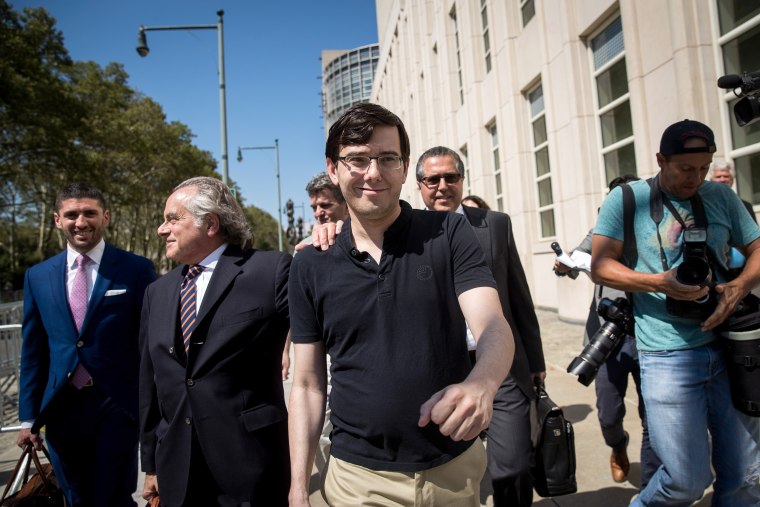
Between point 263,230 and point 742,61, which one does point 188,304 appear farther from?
point 263,230

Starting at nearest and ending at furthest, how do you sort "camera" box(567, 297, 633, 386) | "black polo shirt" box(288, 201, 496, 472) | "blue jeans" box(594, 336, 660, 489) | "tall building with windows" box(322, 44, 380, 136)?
"black polo shirt" box(288, 201, 496, 472) → "camera" box(567, 297, 633, 386) → "blue jeans" box(594, 336, 660, 489) → "tall building with windows" box(322, 44, 380, 136)

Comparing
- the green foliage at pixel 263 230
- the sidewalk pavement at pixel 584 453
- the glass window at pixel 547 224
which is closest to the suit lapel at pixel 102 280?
the sidewalk pavement at pixel 584 453

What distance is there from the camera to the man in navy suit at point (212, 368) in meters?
2.29

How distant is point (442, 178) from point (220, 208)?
1.44m

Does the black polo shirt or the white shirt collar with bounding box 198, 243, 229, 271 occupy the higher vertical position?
the white shirt collar with bounding box 198, 243, 229, 271

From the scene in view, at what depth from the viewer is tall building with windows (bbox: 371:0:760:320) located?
247 inches

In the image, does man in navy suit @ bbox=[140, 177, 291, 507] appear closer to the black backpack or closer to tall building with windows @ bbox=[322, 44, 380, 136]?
the black backpack

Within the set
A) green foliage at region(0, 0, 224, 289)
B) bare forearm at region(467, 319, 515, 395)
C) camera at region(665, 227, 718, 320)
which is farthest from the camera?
green foliage at region(0, 0, 224, 289)

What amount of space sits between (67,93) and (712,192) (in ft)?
69.8

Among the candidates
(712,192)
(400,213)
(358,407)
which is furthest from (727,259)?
(358,407)

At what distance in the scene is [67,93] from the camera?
18266mm

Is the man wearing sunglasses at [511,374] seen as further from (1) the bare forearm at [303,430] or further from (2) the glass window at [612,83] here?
(2) the glass window at [612,83]

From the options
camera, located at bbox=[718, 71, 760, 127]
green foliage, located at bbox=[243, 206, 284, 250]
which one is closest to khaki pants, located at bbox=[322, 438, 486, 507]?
camera, located at bbox=[718, 71, 760, 127]

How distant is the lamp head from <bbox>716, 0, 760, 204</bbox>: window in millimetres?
13089
